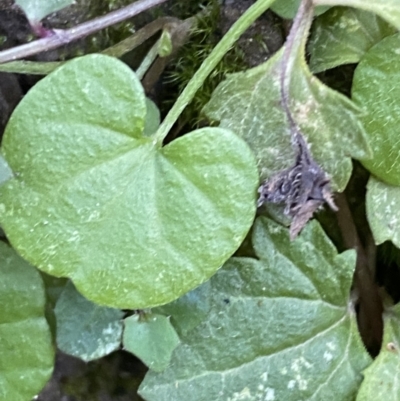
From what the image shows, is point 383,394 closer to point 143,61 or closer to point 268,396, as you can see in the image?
point 268,396

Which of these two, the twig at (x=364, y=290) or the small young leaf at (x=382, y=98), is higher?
the small young leaf at (x=382, y=98)

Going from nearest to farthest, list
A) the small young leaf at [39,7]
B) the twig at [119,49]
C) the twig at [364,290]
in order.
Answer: the small young leaf at [39,7] → the twig at [119,49] → the twig at [364,290]

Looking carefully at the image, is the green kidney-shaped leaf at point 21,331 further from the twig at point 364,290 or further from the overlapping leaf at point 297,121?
the twig at point 364,290

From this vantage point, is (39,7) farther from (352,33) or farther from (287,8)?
(352,33)

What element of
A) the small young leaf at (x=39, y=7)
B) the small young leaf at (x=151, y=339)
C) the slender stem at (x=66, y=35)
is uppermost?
the small young leaf at (x=39, y=7)

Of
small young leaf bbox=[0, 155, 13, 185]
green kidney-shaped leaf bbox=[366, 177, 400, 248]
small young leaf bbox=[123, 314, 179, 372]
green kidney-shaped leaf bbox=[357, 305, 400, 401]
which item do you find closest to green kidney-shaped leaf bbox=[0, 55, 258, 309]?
small young leaf bbox=[0, 155, 13, 185]

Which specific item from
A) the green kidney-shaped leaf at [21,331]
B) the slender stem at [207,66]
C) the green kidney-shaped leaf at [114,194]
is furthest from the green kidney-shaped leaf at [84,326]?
the slender stem at [207,66]
